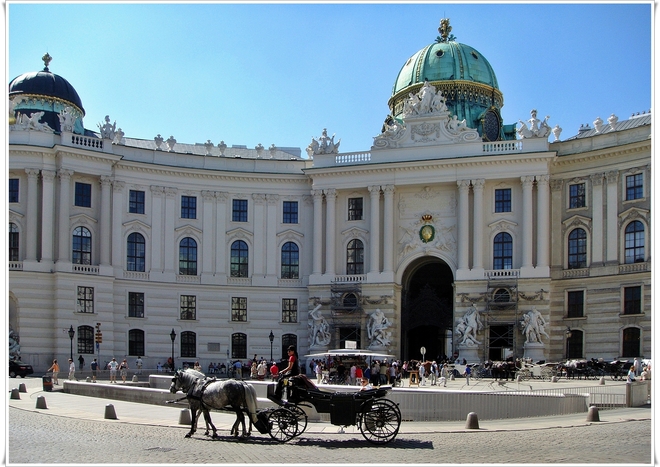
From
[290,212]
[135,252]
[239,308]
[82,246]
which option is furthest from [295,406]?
[290,212]

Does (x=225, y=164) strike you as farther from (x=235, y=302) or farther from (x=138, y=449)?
(x=138, y=449)

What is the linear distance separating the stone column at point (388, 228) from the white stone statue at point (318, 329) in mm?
5873

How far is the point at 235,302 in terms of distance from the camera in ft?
228

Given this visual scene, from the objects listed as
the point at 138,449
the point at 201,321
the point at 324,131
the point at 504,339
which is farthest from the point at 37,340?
the point at 138,449

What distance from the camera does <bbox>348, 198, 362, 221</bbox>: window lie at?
6931 cm

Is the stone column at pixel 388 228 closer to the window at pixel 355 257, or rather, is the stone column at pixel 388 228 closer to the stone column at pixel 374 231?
the stone column at pixel 374 231

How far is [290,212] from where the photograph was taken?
2803 inches

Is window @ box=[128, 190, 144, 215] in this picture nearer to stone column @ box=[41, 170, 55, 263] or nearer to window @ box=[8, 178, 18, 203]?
stone column @ box=[41, 170, 55, 263]

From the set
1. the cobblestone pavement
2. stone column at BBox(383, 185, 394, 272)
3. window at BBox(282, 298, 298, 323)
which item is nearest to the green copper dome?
stone column at BBox(383, 185, 394, 272)

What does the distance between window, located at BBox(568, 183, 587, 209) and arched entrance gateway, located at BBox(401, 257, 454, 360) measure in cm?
1045

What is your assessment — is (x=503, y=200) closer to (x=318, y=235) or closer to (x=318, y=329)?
(x=318, y=235)

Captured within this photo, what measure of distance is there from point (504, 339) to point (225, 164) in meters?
25.1

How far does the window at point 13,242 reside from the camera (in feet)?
209

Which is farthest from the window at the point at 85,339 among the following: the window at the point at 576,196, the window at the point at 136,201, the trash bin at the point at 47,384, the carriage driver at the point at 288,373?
the carriage driver at the point at 288,373
